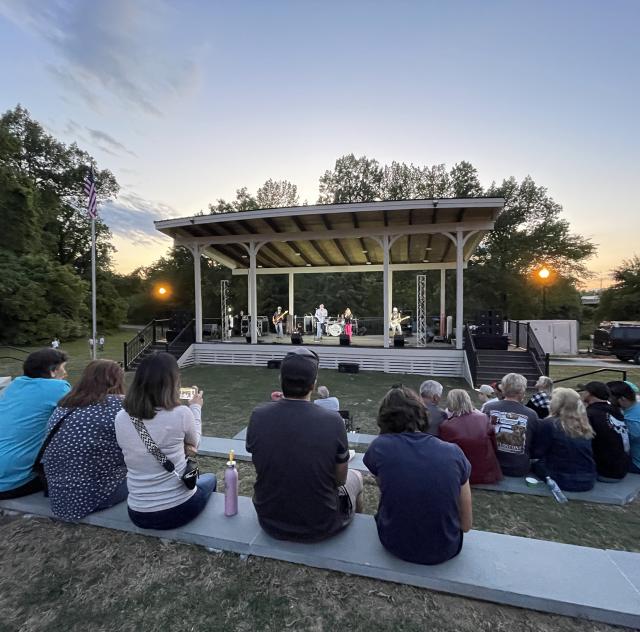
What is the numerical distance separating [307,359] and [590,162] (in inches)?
771

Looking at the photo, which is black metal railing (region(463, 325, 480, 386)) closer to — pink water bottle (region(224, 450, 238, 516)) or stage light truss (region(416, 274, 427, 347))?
stage light truss (region(416, 274, 427, 347))

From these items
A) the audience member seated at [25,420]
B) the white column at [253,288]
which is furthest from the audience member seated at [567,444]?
the white column at [253,288]

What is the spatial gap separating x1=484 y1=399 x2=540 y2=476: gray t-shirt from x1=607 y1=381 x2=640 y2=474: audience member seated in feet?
3.13

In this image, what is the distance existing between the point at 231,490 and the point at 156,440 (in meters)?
0.69

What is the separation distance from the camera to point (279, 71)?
12.0 m

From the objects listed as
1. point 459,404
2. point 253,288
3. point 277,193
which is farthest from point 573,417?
point 277,193

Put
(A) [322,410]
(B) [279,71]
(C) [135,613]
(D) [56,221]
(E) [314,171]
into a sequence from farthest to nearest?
(E) [314,171], (D) [56,221], (B) [279,71], (A) [322,410], (C) [135,613]

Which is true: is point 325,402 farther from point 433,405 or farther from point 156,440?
point 156,440

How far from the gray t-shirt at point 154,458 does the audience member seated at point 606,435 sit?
3597 millimetres

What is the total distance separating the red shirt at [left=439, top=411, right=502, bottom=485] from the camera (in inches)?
123

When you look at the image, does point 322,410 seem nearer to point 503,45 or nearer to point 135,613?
point 135,613

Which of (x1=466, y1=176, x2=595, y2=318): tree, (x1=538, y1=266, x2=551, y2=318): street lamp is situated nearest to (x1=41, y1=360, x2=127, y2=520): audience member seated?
(x1=538, y1=266, x2=551, y2=318): street lamp

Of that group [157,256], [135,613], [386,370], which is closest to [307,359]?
[135,613]

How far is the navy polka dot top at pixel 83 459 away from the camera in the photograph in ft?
7.02
